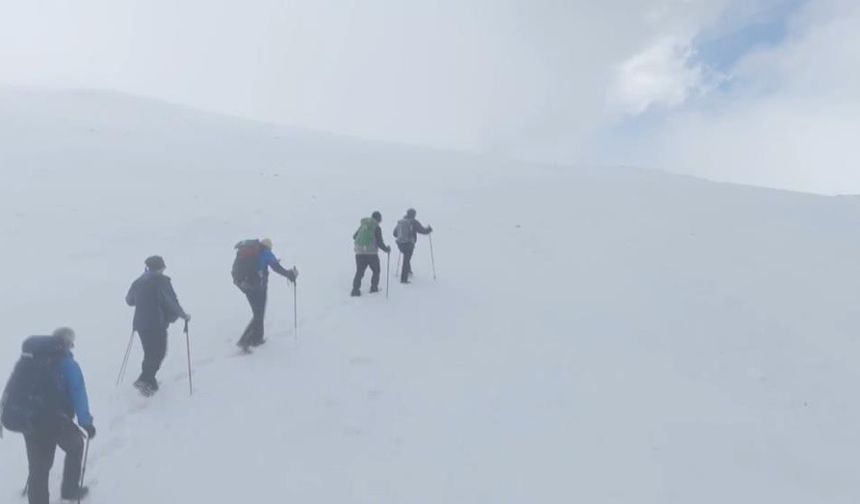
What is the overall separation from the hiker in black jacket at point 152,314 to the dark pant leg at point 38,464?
2.57 metres

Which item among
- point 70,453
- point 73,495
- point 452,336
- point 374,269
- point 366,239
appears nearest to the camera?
point 70,453

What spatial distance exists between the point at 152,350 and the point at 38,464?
2.69m

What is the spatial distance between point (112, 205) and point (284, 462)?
12191 mm

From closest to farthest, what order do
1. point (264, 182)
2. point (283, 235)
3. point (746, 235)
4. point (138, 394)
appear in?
point (138, 394) → point (283, 235) → point (746, 235) → point (264, 182)

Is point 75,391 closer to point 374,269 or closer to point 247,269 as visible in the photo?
point 247,269

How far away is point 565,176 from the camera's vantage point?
26.6m

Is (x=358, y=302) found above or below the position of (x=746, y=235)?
below

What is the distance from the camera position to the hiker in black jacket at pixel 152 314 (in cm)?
874

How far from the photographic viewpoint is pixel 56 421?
6238 mm

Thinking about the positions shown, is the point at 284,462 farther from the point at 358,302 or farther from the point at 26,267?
the point at 26,267

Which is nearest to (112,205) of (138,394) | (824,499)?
(138,394)

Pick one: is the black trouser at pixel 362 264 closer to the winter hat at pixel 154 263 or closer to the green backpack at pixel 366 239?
the green backpack at pixel 366 239

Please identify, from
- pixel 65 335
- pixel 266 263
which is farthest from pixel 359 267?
pixel 65 335

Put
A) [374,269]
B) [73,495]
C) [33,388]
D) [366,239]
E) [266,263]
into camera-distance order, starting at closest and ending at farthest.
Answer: [33,388]
[73,495]
[266,263]
[366,239]
[374,269]
